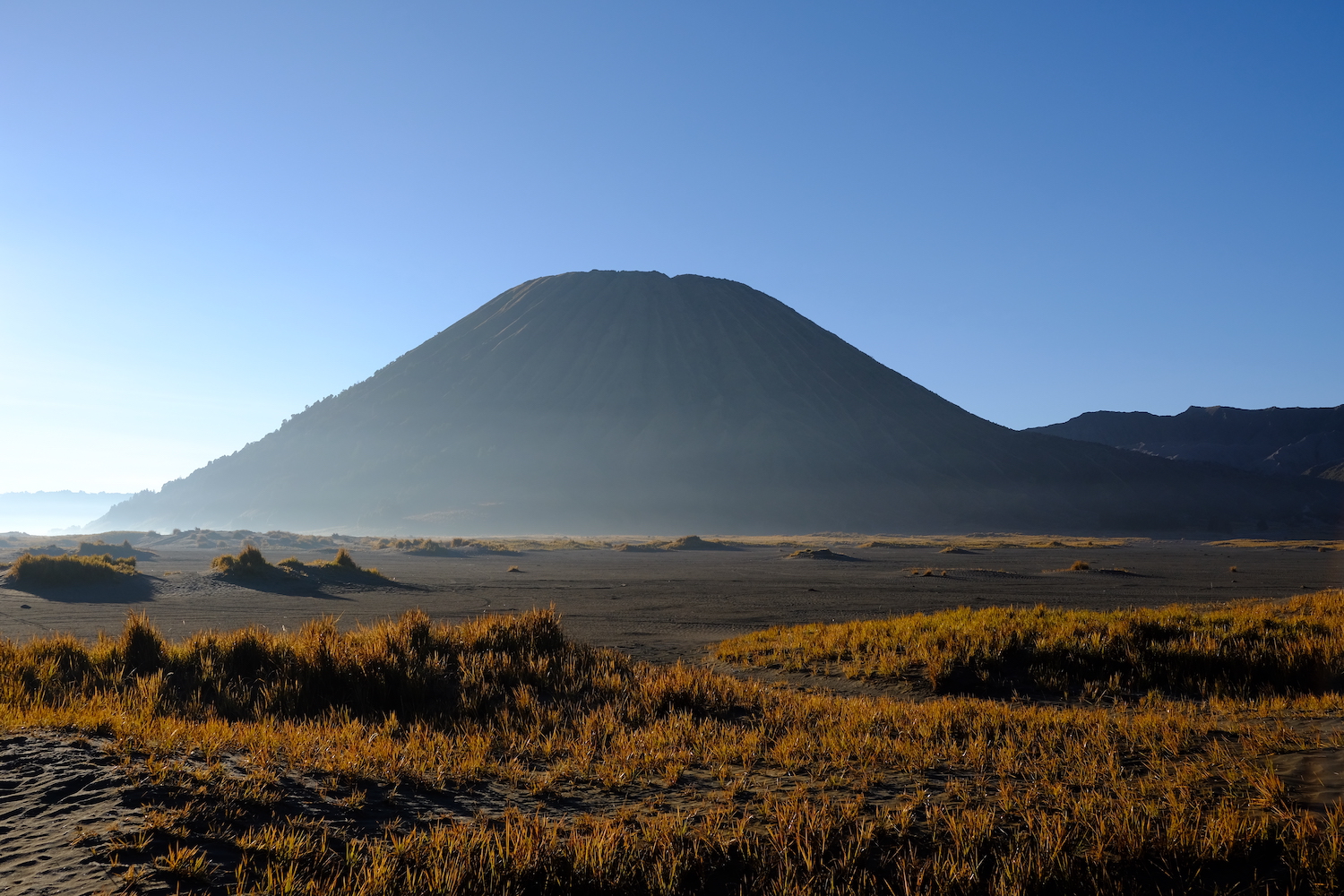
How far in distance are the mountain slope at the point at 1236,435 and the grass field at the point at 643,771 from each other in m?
180

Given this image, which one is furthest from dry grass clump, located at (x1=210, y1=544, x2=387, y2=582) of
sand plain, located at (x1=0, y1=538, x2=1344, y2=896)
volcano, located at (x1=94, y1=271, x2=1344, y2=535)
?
volcano, located at (x1=94, y1=271, x2=1344, y2=535)

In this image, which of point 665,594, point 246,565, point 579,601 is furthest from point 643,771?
point 246,565

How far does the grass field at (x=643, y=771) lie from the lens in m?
3.75

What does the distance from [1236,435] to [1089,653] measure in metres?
212

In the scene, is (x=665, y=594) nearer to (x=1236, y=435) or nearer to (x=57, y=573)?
(x=57, y=573)

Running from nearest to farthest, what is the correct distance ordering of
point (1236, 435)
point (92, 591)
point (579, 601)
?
point (579, 601)
point (92, 591)
point (1236, 435)

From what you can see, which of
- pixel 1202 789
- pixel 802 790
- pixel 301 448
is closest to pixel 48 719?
pixel 802 790

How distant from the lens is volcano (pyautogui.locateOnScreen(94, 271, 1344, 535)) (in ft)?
353

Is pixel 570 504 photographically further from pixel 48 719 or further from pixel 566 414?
pixel 48 719

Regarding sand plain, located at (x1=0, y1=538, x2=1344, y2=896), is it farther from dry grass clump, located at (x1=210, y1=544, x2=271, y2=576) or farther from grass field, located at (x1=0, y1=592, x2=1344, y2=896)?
dry grass clump, located at (x1=210, y1=544, x2=271, y2=576)

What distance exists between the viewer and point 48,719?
221 inches

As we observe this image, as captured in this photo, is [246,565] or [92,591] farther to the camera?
[246,565]

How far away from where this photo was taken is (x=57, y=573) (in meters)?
24.0

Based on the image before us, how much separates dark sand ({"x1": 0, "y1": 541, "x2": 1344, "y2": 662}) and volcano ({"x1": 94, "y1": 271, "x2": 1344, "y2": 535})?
67.4 metres
